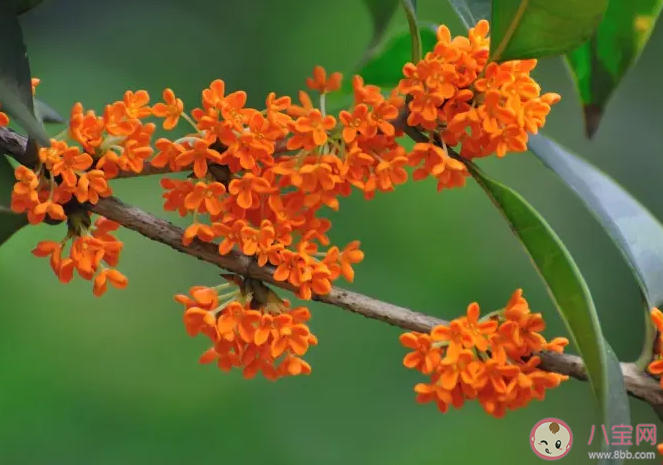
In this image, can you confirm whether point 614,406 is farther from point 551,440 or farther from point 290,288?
point 551,440

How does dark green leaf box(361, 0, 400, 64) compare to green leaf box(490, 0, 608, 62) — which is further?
dark green leaf box(361, 0, 400, 64)

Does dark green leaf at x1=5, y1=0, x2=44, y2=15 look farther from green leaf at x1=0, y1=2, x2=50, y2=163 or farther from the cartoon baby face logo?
the cartoon baby face logo

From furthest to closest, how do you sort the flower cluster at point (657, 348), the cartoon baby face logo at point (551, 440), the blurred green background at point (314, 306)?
1. the blurred green background at point (314, 306)
2. the cartoon baby face logo at point (551, 440)
3. the flower cluster at point (657, 348)

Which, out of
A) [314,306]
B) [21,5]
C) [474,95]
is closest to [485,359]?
[474,95]

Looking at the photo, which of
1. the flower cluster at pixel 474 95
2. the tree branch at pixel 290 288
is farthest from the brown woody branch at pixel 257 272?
the flower cluster at pixel 474 95

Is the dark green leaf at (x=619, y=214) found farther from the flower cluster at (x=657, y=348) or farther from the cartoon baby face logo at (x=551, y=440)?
the cartoon baby face logo at (x=551, y=440)

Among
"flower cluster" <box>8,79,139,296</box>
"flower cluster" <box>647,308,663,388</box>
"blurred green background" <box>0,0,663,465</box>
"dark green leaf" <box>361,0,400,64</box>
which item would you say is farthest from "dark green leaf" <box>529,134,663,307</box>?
"blurred green background" <box>0,0,663,465</box>

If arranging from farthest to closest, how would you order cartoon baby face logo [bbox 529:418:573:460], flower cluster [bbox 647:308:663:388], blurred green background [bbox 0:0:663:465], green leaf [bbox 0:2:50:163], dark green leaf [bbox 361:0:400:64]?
blurred green background [bbox 0:0:663:465] < cartoon baby face logo [bbox 529:418:573:460] < dark green leaf [bbox 361:0:400:64] < flower cluster [bbox 647:308:663:388] < green leaf [bbox 0:2:50:163]

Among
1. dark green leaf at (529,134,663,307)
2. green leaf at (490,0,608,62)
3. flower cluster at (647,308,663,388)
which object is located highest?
green leaf at (490,0,608,62)
